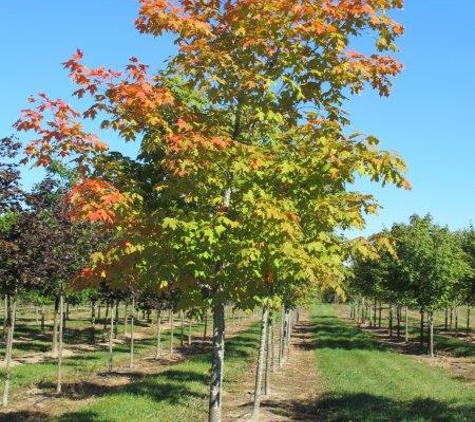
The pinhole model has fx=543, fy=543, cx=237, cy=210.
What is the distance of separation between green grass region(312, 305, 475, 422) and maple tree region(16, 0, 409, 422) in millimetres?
7586

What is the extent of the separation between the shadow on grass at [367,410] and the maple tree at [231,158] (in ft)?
23.4

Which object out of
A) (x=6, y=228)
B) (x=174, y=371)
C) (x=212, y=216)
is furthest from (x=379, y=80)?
(x=174, y=371)

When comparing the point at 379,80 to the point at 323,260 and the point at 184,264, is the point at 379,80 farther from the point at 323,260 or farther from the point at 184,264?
the point at 184,264

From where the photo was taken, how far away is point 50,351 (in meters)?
32.2

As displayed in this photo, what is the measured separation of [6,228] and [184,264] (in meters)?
9.42

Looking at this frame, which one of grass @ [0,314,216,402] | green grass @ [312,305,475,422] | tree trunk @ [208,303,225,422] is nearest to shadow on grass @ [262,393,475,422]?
green grass @ [312,305,475,422]

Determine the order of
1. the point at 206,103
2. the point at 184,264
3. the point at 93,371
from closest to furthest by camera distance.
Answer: the point at 184,264, the point at 206,103, the point at 93,371

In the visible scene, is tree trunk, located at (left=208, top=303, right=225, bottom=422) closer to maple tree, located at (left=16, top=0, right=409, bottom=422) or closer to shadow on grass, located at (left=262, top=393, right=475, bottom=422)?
maple tree, located at (left=16, top=0, right=409, bottom=422)

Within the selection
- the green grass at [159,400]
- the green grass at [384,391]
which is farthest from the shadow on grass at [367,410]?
the green grass at [159,400]

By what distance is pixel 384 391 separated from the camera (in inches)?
742

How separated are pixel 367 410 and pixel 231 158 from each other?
10.3 meters

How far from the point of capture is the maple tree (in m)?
7.37

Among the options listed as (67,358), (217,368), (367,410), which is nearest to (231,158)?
(217,368)

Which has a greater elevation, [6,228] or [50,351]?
[6,228]
